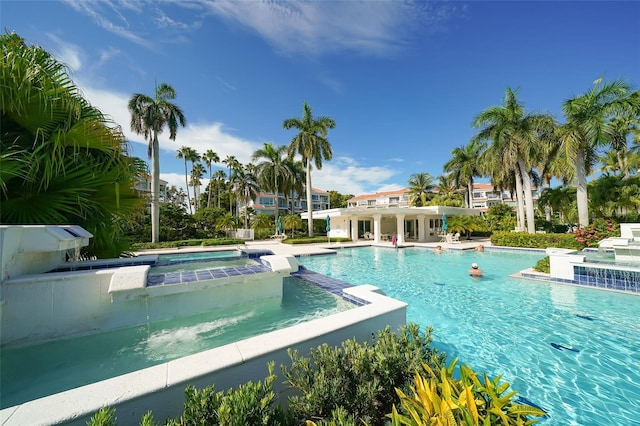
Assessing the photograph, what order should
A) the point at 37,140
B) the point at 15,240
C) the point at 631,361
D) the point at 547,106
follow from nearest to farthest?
the point at 15,240 < the point at 37,140 < the point at 631,361 < the point at 547,106

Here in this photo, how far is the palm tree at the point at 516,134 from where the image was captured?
19547 mm

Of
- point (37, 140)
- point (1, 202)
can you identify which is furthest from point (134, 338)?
point (37, 140)

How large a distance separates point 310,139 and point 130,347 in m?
25.0

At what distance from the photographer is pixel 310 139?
86.7 feet

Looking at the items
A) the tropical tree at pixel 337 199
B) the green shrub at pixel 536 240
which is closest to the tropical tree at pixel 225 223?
the green shrub at pixel 536 240

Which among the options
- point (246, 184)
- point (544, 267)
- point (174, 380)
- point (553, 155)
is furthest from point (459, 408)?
point (246, 184)

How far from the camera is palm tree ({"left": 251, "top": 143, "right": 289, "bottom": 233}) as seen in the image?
1261 inches

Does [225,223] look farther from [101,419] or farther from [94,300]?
[101,419]

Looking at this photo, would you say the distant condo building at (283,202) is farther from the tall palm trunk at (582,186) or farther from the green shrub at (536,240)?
the tall palm trunk at (582,186)

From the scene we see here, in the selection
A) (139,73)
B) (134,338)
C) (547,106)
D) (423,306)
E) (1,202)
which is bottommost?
(423,306)

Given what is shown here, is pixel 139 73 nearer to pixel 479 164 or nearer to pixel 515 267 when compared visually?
pixel 515 267

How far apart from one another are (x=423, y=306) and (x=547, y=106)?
22.4 metres

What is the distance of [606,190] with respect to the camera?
59.1 ft

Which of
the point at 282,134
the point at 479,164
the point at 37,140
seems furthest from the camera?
the point at 282,134
